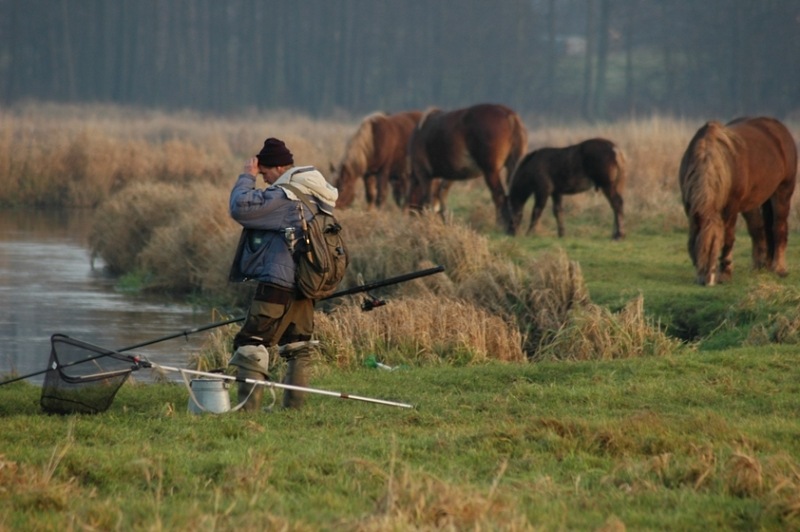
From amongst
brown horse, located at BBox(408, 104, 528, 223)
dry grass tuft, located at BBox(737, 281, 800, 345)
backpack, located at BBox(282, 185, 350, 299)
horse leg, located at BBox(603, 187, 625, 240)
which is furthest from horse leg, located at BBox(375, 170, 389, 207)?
backpack, located at BBox(282, 185, 350, 299)

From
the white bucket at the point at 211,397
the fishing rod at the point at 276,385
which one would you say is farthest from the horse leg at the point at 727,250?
the white bucket at the point at 211,397

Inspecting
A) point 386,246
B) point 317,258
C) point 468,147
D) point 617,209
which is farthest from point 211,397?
point 468,147

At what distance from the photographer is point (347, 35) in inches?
3356

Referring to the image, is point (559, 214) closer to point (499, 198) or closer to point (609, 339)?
point (499, 198)

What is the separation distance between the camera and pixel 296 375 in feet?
30.5

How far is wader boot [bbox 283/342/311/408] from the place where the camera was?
9234 mm

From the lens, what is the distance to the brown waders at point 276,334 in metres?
9.01

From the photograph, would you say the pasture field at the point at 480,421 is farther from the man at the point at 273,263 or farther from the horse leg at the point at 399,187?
the horse leg at the point at 399,187

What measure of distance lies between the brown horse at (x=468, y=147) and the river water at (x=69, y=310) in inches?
204

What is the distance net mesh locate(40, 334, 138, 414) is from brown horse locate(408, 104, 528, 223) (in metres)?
12.8

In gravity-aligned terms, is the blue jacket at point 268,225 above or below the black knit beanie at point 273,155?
below

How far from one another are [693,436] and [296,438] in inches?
89.0

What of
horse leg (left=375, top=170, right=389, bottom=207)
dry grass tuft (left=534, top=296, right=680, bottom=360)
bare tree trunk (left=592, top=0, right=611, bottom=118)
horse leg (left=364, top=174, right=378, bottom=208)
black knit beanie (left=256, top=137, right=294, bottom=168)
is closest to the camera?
black knit beanie (left=256, top=137, right=294, bottom=168)

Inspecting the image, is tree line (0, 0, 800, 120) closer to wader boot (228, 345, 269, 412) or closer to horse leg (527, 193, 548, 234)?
horse leg (527, 193, 548, 234)
